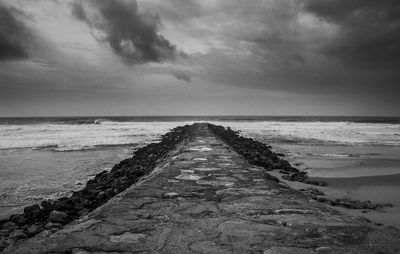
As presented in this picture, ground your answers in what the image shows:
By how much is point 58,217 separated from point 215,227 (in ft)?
7.79

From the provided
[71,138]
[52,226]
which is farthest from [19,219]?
[71,138]

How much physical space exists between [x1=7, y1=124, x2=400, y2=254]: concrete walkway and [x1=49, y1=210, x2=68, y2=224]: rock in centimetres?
71

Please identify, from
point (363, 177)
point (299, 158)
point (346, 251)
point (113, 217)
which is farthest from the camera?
point (299, 158)

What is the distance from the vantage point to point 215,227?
328 centimetres

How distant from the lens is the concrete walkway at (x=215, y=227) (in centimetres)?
279

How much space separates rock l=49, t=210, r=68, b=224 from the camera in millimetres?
4398

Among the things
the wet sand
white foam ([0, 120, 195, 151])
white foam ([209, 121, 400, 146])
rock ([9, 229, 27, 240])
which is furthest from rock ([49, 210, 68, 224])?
white foam ([209, 121, 400, 146])

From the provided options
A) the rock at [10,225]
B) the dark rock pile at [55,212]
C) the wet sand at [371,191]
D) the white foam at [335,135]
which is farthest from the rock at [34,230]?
the white foam at [335,135]

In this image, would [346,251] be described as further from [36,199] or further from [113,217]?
[36,199]

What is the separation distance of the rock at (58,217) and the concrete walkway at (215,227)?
71 centimetres

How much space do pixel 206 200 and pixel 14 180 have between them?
5.75 metres

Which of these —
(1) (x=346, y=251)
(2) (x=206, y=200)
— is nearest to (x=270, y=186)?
(2) (x=206, y=200)

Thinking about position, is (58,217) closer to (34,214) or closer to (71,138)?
(34,214)

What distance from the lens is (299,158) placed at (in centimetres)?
1162
